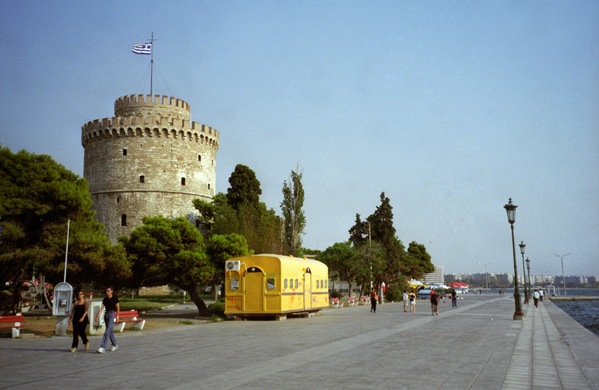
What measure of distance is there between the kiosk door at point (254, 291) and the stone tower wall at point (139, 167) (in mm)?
30321

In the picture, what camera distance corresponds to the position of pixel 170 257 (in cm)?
2672

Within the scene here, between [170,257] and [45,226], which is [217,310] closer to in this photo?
[170,257]

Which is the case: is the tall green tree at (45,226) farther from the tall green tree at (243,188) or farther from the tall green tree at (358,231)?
the tall green tree at (358,231)

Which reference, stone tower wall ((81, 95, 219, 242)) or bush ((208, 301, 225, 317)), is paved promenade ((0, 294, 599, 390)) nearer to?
bush ((208, 301, 225, 317))

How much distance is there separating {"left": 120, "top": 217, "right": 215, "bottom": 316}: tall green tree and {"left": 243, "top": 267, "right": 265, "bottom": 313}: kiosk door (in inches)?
106

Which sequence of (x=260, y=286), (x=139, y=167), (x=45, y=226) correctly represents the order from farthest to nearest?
(x=139, y=167) → (x=45, y=226) → (x=260, y=286)

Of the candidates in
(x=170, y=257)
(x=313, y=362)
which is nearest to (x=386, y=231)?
(x=170, y=257)

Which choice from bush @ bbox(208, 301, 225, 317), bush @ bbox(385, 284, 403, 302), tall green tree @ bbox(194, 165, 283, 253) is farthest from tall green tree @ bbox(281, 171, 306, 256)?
bush @ bbox(385, 284, 403, 302)

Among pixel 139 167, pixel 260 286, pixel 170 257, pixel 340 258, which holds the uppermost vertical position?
pixel 139 167

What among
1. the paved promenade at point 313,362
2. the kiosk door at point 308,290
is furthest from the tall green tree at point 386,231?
the paved promenade at point 313,362

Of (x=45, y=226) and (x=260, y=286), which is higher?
(x=45, y=226)

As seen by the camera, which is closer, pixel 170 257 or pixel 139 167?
pixel 170 257

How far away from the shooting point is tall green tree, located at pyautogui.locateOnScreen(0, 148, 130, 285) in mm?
22797

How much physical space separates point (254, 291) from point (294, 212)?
1512 centimetres
